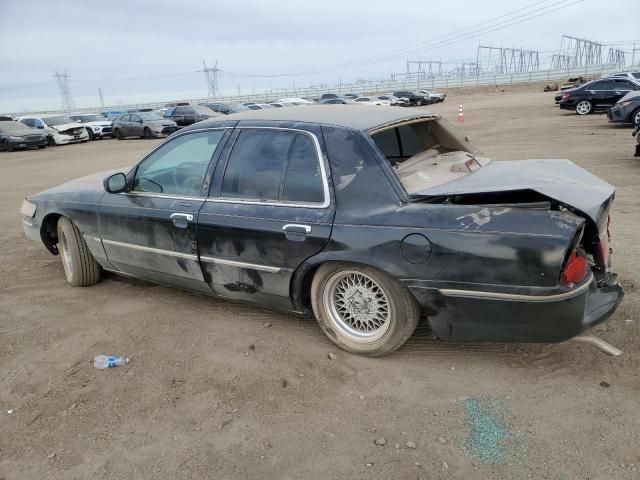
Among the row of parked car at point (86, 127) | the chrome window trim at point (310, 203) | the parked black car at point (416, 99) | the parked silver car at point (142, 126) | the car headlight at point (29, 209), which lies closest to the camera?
the chrome window trim at point (310, 203)

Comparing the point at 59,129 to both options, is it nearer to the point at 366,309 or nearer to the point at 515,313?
the point at 366,309

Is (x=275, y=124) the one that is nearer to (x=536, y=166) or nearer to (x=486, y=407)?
(x=536, y=166)

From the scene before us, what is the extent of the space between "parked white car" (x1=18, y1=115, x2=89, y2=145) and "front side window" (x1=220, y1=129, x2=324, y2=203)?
22.7 meters

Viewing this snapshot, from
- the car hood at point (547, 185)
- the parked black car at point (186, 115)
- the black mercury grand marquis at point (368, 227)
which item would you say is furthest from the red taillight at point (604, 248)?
the parked black car at point (186, 115)

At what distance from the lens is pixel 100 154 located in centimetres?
1823

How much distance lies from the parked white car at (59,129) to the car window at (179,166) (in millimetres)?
21824

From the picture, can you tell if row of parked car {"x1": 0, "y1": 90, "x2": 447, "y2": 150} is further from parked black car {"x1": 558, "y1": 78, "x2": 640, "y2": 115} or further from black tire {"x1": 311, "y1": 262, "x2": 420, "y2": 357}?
black tire {"x1": 311, "y1": 262, "x2": 420, "y2": 357}

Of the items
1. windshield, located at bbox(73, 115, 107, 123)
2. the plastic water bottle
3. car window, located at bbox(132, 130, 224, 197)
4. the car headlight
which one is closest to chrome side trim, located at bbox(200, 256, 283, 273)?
car window, located at bbox(132, 130, 224, 197)

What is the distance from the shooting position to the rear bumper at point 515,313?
8.75ft

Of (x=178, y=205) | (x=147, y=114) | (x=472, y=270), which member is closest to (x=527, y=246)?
(x=472, y=270)

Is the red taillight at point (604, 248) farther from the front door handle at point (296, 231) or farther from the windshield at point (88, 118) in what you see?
the windshield at point (88, 118)

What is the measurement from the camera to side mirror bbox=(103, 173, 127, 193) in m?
4.09

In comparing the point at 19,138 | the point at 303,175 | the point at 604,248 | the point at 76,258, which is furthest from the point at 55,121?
the point at 604,248

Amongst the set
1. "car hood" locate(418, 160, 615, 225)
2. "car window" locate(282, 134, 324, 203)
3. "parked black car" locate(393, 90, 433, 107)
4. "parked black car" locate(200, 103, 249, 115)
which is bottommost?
"parked black car" locate(393, 90, 433, 107)
